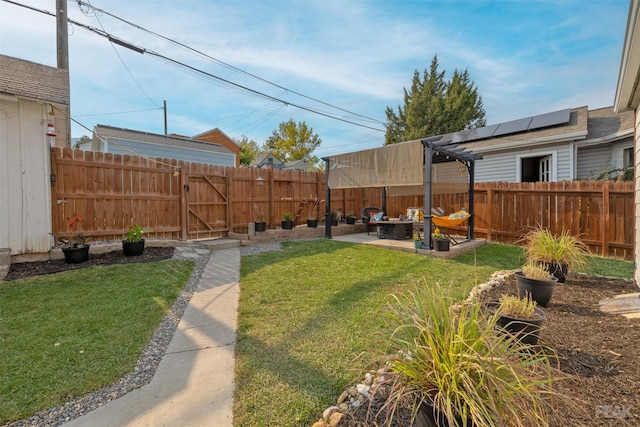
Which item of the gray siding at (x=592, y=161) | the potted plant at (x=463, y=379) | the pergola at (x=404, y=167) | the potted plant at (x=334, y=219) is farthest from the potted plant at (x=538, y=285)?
the gray siding at (x=592, y=161)

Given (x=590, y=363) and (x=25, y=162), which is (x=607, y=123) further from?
(x=25, y=162)

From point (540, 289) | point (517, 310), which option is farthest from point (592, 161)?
point (517, 310)

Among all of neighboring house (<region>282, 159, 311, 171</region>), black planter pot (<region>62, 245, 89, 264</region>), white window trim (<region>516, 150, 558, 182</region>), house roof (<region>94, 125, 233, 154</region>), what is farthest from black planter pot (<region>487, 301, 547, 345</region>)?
neighboring house (<region>282, 159, 311, 171</region>)

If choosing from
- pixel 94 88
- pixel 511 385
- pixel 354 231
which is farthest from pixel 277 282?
pixel 94 88

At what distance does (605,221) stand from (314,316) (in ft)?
23.1

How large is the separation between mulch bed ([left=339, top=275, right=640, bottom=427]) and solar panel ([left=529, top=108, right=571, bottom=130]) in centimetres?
826

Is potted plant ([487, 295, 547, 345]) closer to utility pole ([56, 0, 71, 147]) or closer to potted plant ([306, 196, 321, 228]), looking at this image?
potted plant ([306, 196, 321, 228])

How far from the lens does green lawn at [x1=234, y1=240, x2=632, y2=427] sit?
192 centimetres

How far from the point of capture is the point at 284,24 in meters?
8.88

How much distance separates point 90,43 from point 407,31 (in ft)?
31.0

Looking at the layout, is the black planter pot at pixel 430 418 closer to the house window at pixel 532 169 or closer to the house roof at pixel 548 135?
the house roof at pixel 548 135

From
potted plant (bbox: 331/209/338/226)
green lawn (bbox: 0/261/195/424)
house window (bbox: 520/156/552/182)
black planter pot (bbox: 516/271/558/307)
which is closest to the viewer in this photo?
green lawn (bbox: 0/261/195/424)

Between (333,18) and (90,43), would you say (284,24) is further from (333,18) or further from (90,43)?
(90,43)

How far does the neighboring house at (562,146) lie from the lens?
875 cm
